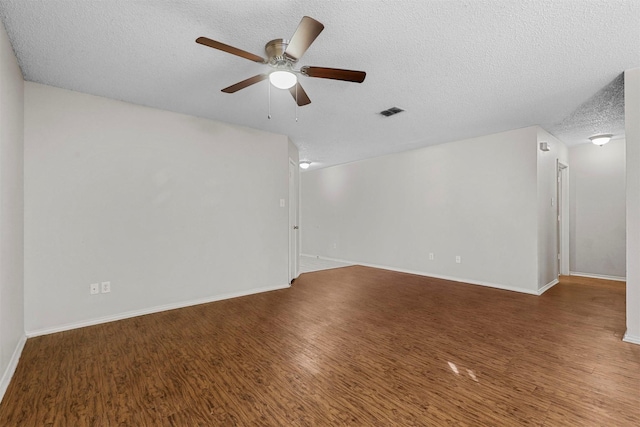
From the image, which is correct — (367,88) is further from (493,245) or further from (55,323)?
(55,323)

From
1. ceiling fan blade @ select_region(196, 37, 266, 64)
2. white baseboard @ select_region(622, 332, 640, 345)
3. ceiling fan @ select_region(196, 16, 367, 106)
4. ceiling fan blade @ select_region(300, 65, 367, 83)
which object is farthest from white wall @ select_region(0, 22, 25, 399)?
white baseboard @ select_region(622, 332, 640, 345)

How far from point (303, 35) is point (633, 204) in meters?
3.20

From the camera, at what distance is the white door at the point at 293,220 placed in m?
5.04

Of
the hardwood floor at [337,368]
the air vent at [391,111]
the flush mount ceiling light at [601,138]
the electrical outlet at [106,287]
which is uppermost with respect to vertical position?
the air vent at [391,111]

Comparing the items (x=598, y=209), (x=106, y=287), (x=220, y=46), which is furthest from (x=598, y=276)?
(x=106, y=287)

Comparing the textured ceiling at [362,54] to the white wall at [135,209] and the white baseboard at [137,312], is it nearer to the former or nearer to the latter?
the white wall at [135,209]

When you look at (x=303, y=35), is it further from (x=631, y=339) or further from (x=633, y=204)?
(x=631, y=339)

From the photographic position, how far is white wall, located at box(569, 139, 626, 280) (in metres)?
5.10

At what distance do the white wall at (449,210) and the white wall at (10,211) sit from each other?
215 inches

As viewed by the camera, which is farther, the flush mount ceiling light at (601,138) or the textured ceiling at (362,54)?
the flush mount ceiling light at (601,138)

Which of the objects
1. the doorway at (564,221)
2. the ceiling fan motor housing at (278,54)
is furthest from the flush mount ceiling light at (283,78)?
the doorway at (564,221)

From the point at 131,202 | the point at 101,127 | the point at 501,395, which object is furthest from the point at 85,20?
the point at 501,395

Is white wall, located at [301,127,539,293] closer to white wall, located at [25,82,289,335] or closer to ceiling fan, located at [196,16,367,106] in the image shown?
white wall, located at [25,82,289,335]

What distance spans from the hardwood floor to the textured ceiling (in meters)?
2.43
